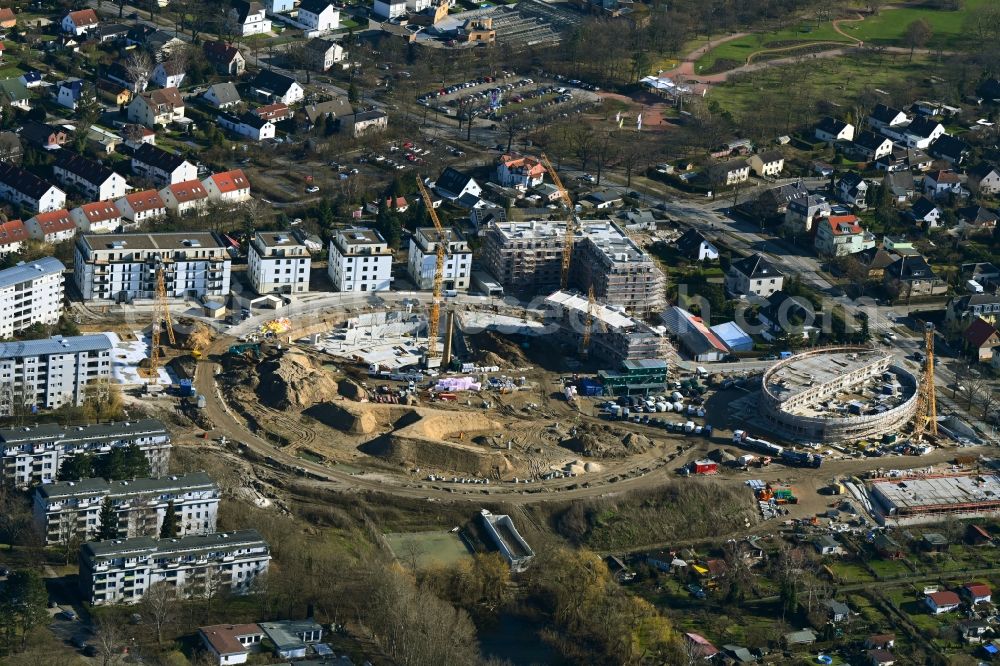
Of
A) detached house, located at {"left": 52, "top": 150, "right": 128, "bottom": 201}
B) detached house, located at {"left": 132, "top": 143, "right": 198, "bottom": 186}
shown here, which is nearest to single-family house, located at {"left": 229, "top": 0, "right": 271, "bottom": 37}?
detached house, located at {"left": 132, "top": 143, "right": 198, "bottom": 186}

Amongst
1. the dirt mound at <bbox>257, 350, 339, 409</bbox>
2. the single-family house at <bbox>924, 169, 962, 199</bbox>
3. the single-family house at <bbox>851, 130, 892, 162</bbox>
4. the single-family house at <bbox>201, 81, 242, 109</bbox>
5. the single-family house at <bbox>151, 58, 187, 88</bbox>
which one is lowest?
the dirt mound at <bbox>257, 350, 339, 409</bbox>

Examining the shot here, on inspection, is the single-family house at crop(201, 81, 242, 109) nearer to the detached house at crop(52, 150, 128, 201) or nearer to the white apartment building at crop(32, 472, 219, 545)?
the detached house at crop(52, 150, 128, 201)

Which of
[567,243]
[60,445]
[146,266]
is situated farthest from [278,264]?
[60,445]

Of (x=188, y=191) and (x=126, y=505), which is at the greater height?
(x=188, y=191)

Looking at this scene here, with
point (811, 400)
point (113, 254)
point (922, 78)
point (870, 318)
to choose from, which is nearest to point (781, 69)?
point (922, 78)

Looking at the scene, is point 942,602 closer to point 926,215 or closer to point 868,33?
point 926,215
